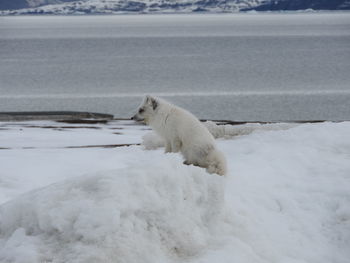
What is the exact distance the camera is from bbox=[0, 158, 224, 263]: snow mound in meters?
5.59

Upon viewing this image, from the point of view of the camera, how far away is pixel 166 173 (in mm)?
6527

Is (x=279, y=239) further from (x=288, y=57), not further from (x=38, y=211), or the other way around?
(x=288, y=57)

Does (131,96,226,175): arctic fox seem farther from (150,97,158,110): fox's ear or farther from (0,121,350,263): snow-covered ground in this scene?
(0,121,350,263): snow-covered ground

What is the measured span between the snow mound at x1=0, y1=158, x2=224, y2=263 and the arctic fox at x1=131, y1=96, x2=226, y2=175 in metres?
2.34

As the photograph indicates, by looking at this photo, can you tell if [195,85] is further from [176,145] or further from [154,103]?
[176,145]

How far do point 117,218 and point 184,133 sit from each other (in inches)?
162

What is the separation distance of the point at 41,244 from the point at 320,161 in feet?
19.9

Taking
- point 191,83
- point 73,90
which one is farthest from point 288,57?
point 73,90

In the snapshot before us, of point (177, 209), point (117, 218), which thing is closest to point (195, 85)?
point (177, 209)

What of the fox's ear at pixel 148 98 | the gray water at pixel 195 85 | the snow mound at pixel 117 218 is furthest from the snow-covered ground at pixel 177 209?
the gray water at pixel 195 85

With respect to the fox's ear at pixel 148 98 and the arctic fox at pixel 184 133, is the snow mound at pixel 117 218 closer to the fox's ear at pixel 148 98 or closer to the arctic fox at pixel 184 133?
the arctic fox at pixel 184 133

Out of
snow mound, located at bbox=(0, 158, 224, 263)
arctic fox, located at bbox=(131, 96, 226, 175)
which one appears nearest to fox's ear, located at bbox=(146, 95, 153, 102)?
arctic fox, located at bbox=(131, 96, 226, 175)

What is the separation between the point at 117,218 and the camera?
18.9 ft

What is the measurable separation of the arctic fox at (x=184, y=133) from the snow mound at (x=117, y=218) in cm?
234
